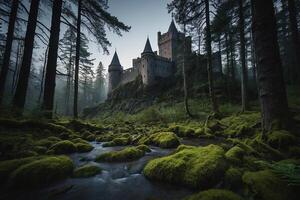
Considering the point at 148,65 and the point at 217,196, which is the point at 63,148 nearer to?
the point at 217,196

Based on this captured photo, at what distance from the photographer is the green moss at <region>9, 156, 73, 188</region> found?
2613 mm

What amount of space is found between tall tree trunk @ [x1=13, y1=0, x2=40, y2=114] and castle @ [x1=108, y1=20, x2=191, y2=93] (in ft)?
102

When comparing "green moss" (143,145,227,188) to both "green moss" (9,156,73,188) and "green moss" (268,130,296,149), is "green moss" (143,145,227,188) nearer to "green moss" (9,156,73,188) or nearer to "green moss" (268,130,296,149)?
"green moss" (268,130,296,149)

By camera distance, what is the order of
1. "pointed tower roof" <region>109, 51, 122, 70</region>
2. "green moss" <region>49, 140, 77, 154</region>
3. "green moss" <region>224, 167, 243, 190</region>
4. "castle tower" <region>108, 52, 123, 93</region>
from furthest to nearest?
"pointed tower roof" <region>109, 51, 122, 70</region>, "castle tower" <region>108, 52, 123, 93</region>, "green moss" <region>49, 140, 77, 154</region>, "green moss" <region>224, 167, 243, 190</region>

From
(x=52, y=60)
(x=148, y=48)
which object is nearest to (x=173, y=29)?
(x=148, y=48)

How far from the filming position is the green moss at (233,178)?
7.20 feet

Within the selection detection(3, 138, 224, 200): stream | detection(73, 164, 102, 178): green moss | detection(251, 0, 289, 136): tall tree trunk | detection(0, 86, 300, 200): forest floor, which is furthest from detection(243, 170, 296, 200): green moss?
detection(73, 164, 102, 178): green moss

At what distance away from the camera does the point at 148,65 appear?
129 feet

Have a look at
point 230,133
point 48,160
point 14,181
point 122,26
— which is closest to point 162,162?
point 48,160

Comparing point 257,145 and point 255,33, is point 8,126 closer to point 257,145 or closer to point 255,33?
point 257,145

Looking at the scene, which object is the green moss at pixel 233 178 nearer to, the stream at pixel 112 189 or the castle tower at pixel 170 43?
the stream at pixel 112 189

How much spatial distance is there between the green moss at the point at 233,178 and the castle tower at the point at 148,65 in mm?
36653

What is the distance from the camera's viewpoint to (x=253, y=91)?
80.0ft

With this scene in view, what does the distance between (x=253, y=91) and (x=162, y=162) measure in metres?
26.4
